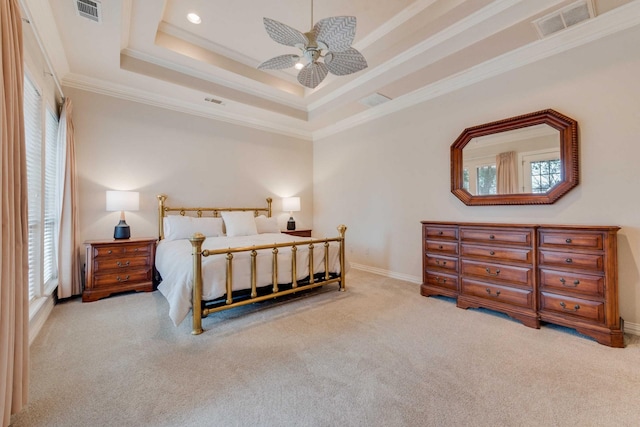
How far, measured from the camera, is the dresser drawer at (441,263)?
326cm

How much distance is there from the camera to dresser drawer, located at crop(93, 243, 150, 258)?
3332mm

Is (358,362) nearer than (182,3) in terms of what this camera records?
Yes

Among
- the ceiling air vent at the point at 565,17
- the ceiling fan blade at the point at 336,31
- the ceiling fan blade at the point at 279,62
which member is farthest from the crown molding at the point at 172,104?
the ceiling air vent at the point at 565,17

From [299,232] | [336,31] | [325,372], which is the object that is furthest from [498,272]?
[299,232]

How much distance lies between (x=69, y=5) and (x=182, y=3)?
0.98m

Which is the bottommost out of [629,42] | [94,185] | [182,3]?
[94,185]

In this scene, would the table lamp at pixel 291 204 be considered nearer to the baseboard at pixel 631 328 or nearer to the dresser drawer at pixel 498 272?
the dresser drawer at pixel 498 272

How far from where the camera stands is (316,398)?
1636mm

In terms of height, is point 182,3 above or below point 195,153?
above

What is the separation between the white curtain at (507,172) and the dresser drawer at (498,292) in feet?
3.78

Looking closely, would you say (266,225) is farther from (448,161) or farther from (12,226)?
(12,226)

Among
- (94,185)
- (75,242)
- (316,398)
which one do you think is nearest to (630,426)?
(316,398)

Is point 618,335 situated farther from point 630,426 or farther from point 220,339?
point 220,339

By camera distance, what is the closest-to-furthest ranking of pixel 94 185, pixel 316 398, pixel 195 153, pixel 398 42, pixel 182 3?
pixel 316 398, pixel 182 3, pixel 398 42, pixel 94 185, pixel 195 153
